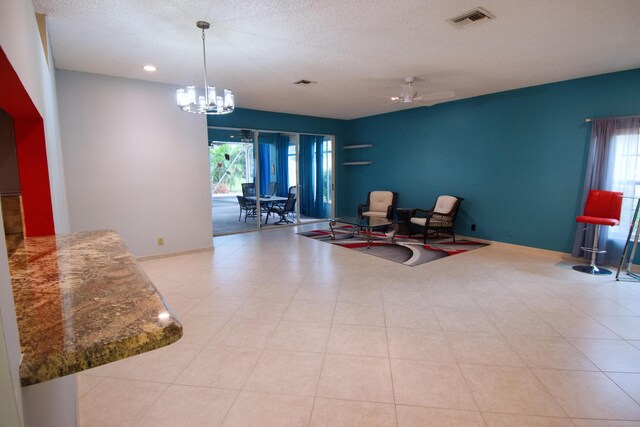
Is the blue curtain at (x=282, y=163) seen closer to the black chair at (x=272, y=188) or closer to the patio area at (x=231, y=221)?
the black chair at (x=272, y=188)

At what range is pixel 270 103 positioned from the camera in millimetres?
6293

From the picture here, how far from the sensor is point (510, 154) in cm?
544

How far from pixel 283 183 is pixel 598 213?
24.4 ft

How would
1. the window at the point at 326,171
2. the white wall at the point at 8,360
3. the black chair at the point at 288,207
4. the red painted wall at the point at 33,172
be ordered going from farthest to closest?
the window at the point at 326,171 < the black chair at the point at 288,207 < the red painted wall at the point at 33,172 < the white wall at the point at 8,360

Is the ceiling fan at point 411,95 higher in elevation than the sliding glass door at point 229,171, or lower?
higher

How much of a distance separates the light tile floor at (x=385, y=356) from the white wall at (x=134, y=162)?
124cm

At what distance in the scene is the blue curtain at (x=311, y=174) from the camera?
28.9ft

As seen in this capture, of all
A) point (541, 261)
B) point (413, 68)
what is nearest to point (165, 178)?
point (413, 68)

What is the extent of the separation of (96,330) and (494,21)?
3.52m

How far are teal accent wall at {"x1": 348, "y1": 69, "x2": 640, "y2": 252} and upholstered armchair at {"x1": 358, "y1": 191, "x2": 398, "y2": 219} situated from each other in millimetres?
289

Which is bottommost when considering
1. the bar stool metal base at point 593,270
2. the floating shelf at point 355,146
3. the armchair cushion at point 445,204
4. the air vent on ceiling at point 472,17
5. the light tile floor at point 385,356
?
the light tile floor at point 385,356

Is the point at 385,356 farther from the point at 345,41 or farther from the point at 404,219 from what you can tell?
the point at 404,219

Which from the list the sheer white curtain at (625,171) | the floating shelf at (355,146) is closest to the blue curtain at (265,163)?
the floating shelf at (355,146)

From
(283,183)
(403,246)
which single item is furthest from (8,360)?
(283,183)
